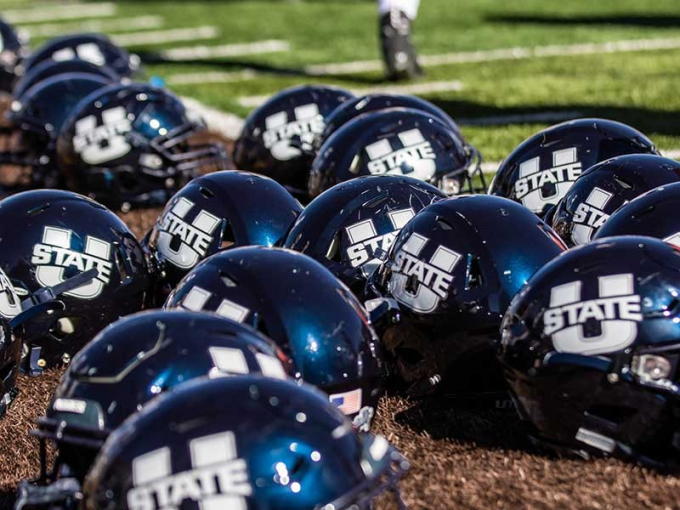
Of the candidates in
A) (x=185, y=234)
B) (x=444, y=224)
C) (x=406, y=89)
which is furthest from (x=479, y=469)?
(x=406, y=89)

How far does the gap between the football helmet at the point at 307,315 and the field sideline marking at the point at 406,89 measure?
586 cm

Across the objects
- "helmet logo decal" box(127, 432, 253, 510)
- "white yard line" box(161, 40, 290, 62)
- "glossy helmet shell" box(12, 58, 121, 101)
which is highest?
"white yard line" box(161, 40, 290, 62)

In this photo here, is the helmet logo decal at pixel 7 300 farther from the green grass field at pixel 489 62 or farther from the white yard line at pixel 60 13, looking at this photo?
the white yard line at pixel 60 13

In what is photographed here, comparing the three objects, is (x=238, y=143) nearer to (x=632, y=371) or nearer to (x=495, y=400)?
(x=495, y=400)

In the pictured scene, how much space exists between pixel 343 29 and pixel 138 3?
6.01 meters

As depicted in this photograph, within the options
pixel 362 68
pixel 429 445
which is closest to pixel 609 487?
pixel 429 445

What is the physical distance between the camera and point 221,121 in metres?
8.29

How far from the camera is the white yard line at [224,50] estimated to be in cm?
1183

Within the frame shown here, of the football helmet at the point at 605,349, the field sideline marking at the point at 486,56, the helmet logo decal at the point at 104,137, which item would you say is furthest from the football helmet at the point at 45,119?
the football helmet at the point at 605,349

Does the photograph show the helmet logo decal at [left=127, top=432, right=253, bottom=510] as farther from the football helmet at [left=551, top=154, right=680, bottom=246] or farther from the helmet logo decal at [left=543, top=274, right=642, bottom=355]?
the football helmet at [left=551, top=154, right=680, bottom=246]

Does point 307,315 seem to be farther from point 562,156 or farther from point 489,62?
point 489,62

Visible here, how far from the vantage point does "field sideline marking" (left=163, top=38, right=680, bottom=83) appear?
1012cm

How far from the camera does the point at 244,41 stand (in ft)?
41.6

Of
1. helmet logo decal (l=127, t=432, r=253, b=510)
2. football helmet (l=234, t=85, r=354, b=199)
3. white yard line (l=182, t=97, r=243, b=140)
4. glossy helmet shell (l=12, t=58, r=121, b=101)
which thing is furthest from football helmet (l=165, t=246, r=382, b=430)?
white yard line (l=182, t=97, r=243, b=140)
